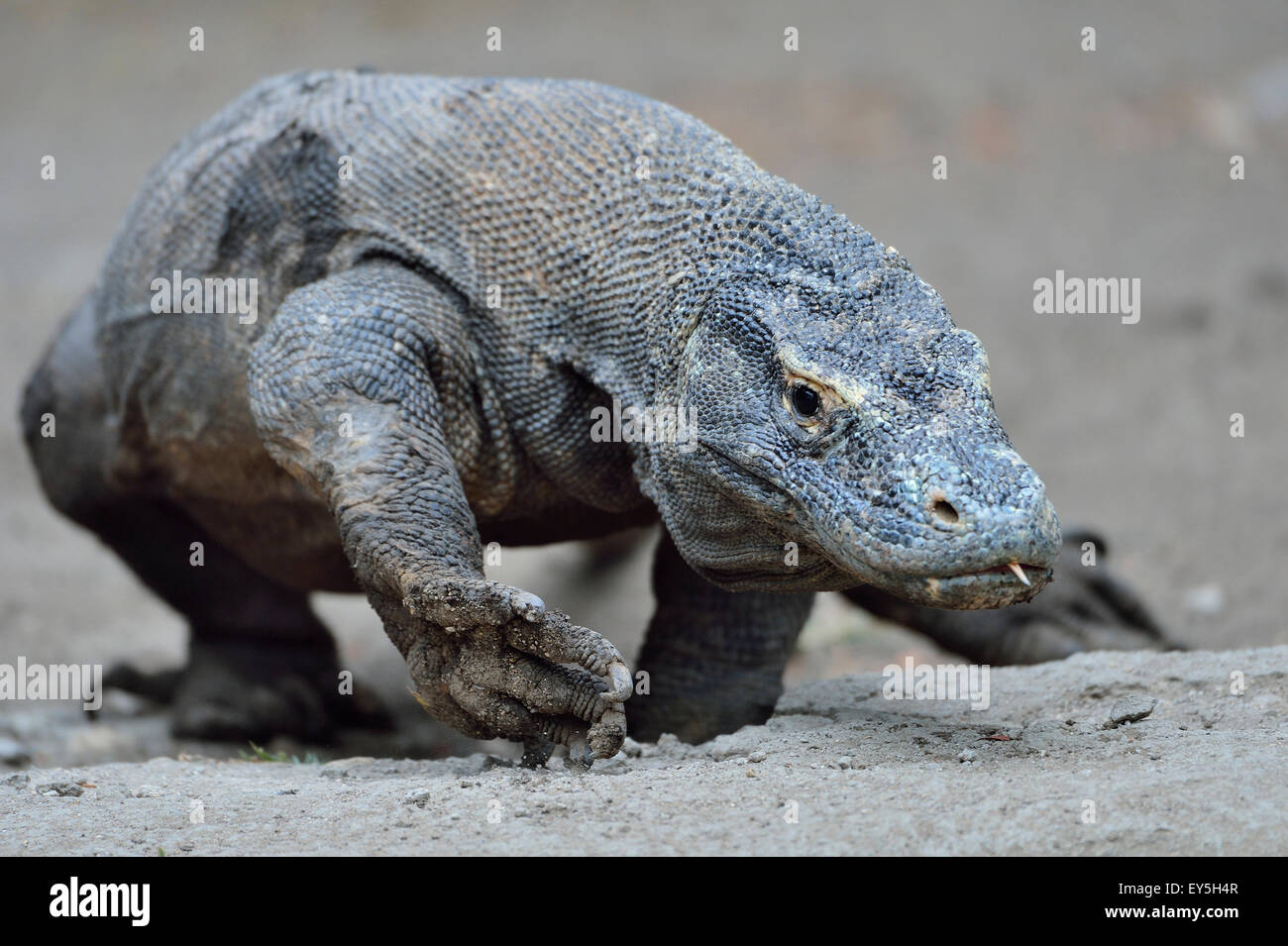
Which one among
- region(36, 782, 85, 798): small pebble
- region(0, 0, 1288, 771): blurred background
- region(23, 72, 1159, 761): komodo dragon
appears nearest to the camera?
region(23, 72, 1159, 761): komodo dragon

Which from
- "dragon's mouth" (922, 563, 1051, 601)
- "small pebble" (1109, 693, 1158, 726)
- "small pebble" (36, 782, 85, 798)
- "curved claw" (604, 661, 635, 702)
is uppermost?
"dragon's mouth" (922, 563, 1051, 601)

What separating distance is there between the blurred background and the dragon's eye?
4.05 m

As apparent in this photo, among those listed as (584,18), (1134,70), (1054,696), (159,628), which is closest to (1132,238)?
(1134,70)

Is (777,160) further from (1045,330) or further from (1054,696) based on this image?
(1054,696)

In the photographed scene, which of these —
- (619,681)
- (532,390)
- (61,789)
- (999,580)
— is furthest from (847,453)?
(61,789)

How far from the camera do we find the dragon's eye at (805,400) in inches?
141

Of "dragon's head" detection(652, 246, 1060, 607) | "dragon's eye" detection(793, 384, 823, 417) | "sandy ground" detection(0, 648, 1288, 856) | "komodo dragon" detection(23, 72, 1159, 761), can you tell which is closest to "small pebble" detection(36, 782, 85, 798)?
"sandy ground" detection(0, 648, 1288, 856)

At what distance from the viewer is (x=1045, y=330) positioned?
12344mm

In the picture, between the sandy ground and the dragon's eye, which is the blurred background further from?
the dragon's eye

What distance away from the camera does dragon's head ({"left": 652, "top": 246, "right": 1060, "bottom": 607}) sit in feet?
10.6

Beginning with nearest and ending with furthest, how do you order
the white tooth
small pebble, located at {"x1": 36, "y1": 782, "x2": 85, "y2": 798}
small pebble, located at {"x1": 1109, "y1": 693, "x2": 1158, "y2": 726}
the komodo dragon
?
the white tooth → the komodo dragon → small pebble, located at {"x1": 36, "y1": 782, "x2": 85, "y2": 798} → small pebble, located at {"x1": 1109, "y1": 693, "x2": 1158, "y2": 726}

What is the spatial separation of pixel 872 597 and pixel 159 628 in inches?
190

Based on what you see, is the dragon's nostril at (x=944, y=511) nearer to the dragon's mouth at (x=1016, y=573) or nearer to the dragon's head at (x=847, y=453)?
the dragon's head at (x=847, y=453)

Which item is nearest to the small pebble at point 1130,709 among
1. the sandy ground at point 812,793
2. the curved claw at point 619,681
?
the sandy ground at point 812,793
